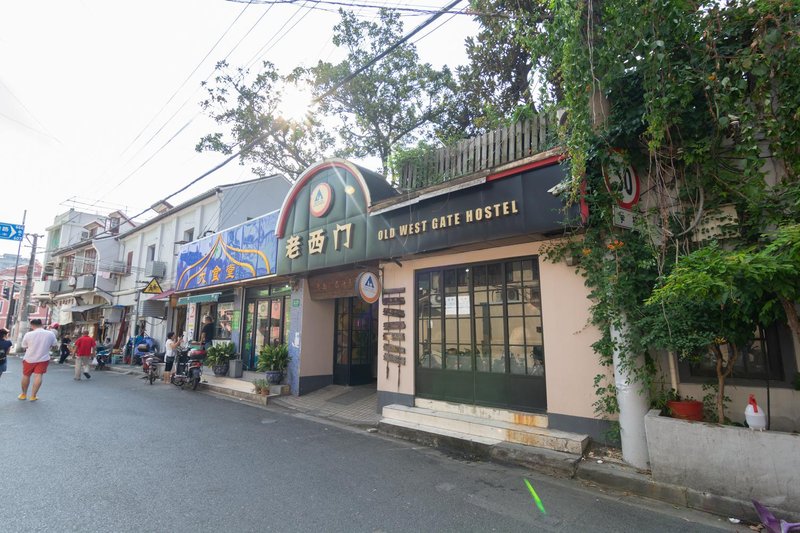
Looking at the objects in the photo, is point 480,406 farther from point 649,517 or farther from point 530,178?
point 530,178

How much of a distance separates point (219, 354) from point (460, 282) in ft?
30.5

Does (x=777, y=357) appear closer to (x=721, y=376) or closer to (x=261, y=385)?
(x=721, y=376)

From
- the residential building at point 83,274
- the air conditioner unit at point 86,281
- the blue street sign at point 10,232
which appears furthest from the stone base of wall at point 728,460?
the air conditioner unit at point 86,281

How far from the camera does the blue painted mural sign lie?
1234 cm

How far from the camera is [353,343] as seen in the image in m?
11.6

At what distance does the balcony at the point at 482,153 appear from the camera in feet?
A: 22.1

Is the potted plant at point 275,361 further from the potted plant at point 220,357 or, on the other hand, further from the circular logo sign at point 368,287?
the circular logo sign at point 368,287

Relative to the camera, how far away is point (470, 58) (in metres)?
13.0

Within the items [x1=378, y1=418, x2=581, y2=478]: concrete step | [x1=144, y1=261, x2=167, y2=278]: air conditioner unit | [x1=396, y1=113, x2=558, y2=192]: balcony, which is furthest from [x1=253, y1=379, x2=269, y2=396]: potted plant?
[x1=144, y1=261, x2=167, y2=278]: air conditioner unit

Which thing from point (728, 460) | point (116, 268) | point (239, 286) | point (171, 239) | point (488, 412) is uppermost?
point (171, 239)

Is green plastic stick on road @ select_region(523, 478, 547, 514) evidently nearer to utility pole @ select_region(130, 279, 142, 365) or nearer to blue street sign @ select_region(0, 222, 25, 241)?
blue street sign @ select_region(0, 222, 25, 241)

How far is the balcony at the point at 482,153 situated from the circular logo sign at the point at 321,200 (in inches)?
81.5

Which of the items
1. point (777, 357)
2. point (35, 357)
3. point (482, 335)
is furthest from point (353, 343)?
point (777, 357)

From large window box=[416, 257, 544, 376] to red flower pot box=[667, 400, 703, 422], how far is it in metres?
2.04
